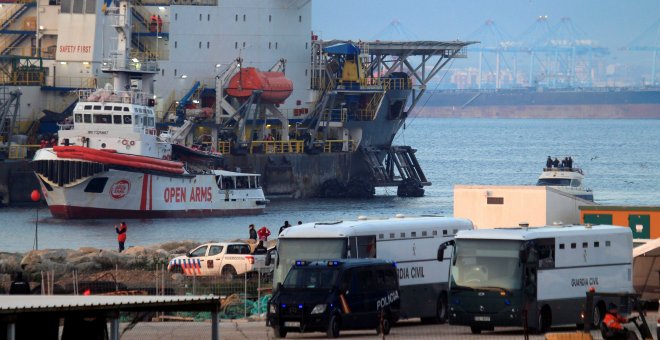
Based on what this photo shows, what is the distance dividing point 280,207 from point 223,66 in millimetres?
8745

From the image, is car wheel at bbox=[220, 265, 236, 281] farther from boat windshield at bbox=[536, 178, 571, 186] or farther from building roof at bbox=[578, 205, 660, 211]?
boat windshield at bbox=[536, 178, 571, 186]

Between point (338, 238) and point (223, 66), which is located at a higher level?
point (223, 66)

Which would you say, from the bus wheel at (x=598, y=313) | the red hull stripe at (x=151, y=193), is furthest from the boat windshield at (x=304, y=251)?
the red hull stripe at (x=151, y=193)

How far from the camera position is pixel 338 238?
28344 mm

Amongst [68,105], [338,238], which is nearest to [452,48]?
[68,105]

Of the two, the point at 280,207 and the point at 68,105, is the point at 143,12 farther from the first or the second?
the point at 280,207

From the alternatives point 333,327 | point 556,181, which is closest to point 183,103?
point 556,181

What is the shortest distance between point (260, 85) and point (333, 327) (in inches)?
2018

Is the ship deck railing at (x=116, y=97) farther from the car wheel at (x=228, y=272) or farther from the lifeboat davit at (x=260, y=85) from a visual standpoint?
the car wheel at (x=228, y=272)

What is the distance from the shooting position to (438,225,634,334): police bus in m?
26.8

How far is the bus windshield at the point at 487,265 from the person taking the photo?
26.9 m

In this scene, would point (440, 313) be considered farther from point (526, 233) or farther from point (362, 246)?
point (526, 233)

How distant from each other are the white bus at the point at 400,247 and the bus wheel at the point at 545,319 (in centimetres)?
266

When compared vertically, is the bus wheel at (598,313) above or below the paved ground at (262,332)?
above
